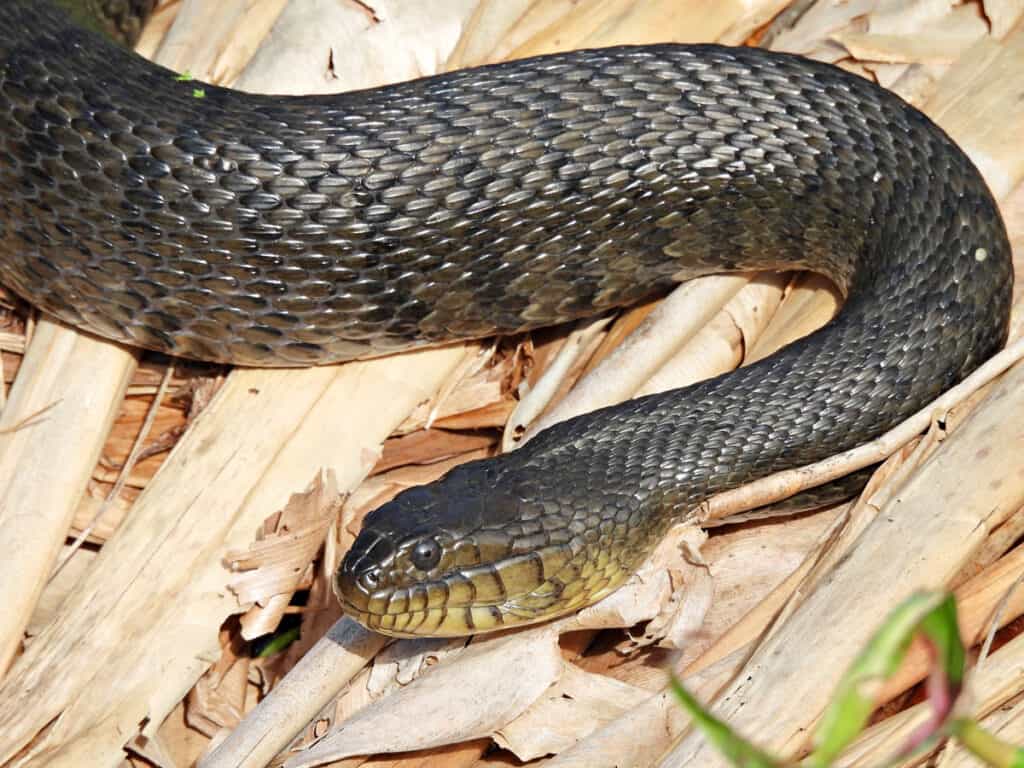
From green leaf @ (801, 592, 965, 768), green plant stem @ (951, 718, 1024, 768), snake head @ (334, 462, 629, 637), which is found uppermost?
green leaf @ (801, 592, 965, 768)

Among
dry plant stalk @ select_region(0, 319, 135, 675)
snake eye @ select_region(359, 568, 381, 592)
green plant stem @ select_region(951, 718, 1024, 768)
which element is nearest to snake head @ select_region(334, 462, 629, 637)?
snake eye @ select_region(359, 568, 381, 592)

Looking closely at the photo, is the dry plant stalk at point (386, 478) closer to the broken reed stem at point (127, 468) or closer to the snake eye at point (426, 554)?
the broken reed stem at point (127, 468)

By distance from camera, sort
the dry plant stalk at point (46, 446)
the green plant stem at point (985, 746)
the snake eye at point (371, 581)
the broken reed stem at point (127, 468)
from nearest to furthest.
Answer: the green plant stem at point (985, 746), the snake eye at point (371, 581), the dry plant stalk at point (46, 446), the broken reed stem at point (127, 468)

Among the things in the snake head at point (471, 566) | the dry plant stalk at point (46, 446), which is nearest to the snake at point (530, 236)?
the snake head at point (471, 566)

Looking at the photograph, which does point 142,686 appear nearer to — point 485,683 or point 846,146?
point 485,683

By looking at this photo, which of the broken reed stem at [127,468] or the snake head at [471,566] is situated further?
the broken reed stem at [127,468]

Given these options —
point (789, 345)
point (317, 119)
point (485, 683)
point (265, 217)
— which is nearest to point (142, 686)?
point (485, 683)

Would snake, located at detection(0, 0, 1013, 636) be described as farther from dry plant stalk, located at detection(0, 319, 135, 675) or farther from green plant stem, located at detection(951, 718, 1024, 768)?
green plant stem, located at detection(951, 718, 1024, 768)
